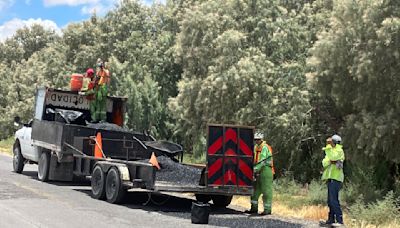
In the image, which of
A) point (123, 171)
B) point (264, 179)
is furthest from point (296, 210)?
point (123, 171)

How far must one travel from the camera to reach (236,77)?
1933cm

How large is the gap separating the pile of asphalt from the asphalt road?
2.03 feet

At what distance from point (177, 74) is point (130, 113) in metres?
4.91

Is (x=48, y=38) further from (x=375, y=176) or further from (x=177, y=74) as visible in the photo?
(x=375, y=176)

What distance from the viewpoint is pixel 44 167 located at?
1589cm

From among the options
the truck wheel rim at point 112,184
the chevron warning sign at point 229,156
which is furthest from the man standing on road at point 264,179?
the truck wheel rim at point 112,184

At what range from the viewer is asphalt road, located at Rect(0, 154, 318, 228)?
9.32 m

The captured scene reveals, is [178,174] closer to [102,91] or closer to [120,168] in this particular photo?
[120,168]

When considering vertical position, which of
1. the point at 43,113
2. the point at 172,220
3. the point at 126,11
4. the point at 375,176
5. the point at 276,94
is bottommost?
the point at 172,220

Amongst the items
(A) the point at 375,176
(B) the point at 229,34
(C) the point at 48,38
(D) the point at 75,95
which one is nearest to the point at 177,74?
(B) the point at 229,34

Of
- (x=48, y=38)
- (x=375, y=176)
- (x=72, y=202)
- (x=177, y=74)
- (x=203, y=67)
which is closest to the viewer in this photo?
(x=72, y=202)

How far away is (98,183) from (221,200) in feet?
9.73

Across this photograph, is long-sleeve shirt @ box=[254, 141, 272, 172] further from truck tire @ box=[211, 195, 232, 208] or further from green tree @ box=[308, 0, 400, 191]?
green tree @ box=[308, 0, 400, 191]

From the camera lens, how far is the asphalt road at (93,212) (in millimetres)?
9320
